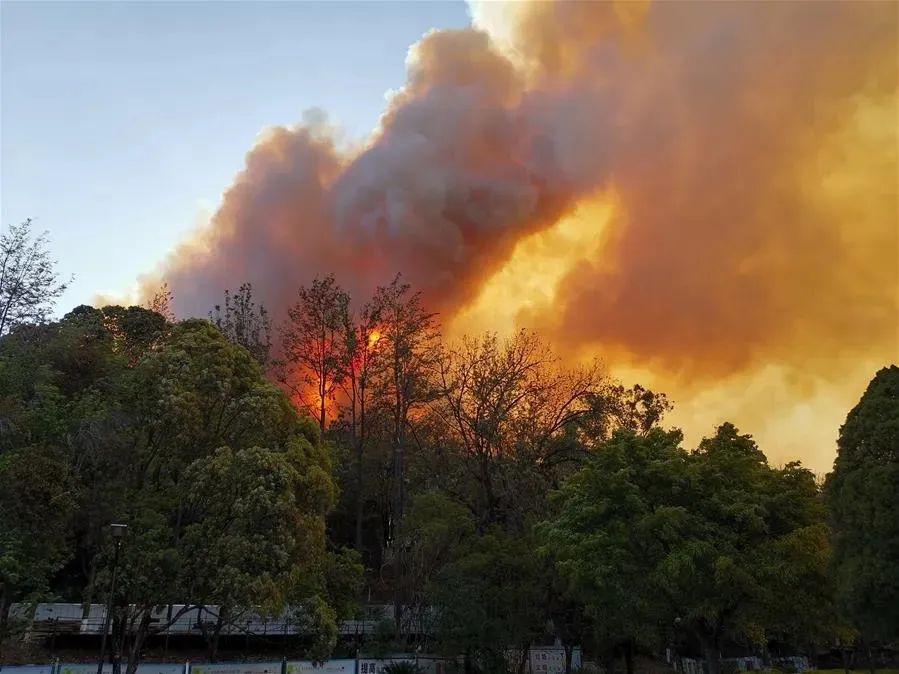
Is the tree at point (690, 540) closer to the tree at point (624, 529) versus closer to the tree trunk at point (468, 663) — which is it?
the tree at point (624, 529)

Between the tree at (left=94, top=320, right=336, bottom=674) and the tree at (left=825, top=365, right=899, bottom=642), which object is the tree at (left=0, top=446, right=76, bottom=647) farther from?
the tree at (left=825, top=365, right=899, bottom=642)

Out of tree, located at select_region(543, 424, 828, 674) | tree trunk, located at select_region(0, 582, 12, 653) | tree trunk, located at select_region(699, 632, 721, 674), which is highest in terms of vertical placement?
tree, located at select_region(543, 424, 828, 674)

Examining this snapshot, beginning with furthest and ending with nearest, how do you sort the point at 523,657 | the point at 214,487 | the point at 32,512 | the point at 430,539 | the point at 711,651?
the point at 430,539, the point at 523,657, the point at 711,651, the point at 214,487, the point at 32,512

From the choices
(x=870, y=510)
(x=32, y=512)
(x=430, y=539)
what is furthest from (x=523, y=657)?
(x=32, y=512)

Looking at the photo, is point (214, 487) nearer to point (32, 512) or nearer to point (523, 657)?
point (32, 512)

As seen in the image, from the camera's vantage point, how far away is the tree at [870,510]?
18219mm

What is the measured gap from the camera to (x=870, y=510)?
18844mm

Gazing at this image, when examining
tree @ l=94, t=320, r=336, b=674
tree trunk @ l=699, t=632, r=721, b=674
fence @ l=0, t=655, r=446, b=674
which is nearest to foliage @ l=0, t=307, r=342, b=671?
tree @ l=94, t=320, r=336, b=674

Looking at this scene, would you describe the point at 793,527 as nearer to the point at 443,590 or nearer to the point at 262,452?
the point at 443,590

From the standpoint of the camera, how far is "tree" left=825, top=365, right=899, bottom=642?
59.8 ft

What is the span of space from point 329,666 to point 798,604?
1709cm

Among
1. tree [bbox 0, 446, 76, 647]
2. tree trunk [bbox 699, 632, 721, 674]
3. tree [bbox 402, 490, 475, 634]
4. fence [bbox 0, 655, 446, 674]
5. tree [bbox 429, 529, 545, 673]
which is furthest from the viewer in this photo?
tree [bbox 402, 490, 475, 634]

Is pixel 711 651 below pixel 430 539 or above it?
below

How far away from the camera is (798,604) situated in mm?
22281
